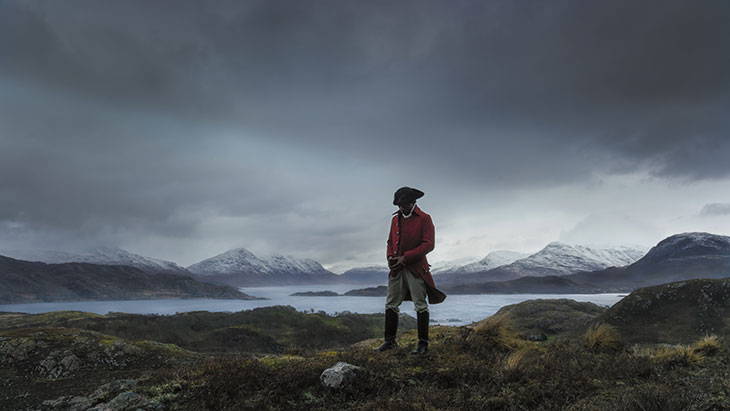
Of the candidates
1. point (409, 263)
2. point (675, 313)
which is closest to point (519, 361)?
point (409, 263)

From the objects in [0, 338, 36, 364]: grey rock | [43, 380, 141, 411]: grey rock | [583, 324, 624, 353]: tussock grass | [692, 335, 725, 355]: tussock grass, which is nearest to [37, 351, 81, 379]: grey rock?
[0, 338, 36, 364]: grey rock

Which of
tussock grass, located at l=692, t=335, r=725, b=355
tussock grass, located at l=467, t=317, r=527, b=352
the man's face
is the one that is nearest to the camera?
tussock grass, located at l=467, t=317, r=527, b=352

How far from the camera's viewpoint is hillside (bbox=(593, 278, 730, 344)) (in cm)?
1041

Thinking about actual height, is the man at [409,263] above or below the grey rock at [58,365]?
above

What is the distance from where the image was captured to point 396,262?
21.3 feet

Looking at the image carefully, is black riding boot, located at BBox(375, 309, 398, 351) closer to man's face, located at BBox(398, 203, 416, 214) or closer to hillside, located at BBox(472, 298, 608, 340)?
man's face, located at BBox(398, 203, 416, 214)

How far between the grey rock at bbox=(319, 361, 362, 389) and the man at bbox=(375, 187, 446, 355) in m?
1.99

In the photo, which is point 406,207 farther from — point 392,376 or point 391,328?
point 392,376

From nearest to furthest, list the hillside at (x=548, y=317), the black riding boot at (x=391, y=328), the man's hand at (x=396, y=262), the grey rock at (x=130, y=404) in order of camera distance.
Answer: the grey rock at (x=130, y=404) < the man's hand at (x=396, y=262) < the black riding boot at (x=391, y=328) < the hillside at (x=548, y=317)

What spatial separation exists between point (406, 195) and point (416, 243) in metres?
0.96

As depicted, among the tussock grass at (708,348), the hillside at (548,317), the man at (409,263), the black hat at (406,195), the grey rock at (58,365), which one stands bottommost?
the hillside at (548,317)

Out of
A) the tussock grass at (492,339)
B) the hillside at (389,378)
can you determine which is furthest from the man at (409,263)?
the tussock grass at (492,339)

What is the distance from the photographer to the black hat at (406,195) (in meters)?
6.66

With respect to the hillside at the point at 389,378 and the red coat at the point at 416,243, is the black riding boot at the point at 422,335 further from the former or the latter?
the red coat at the point at 416,243
